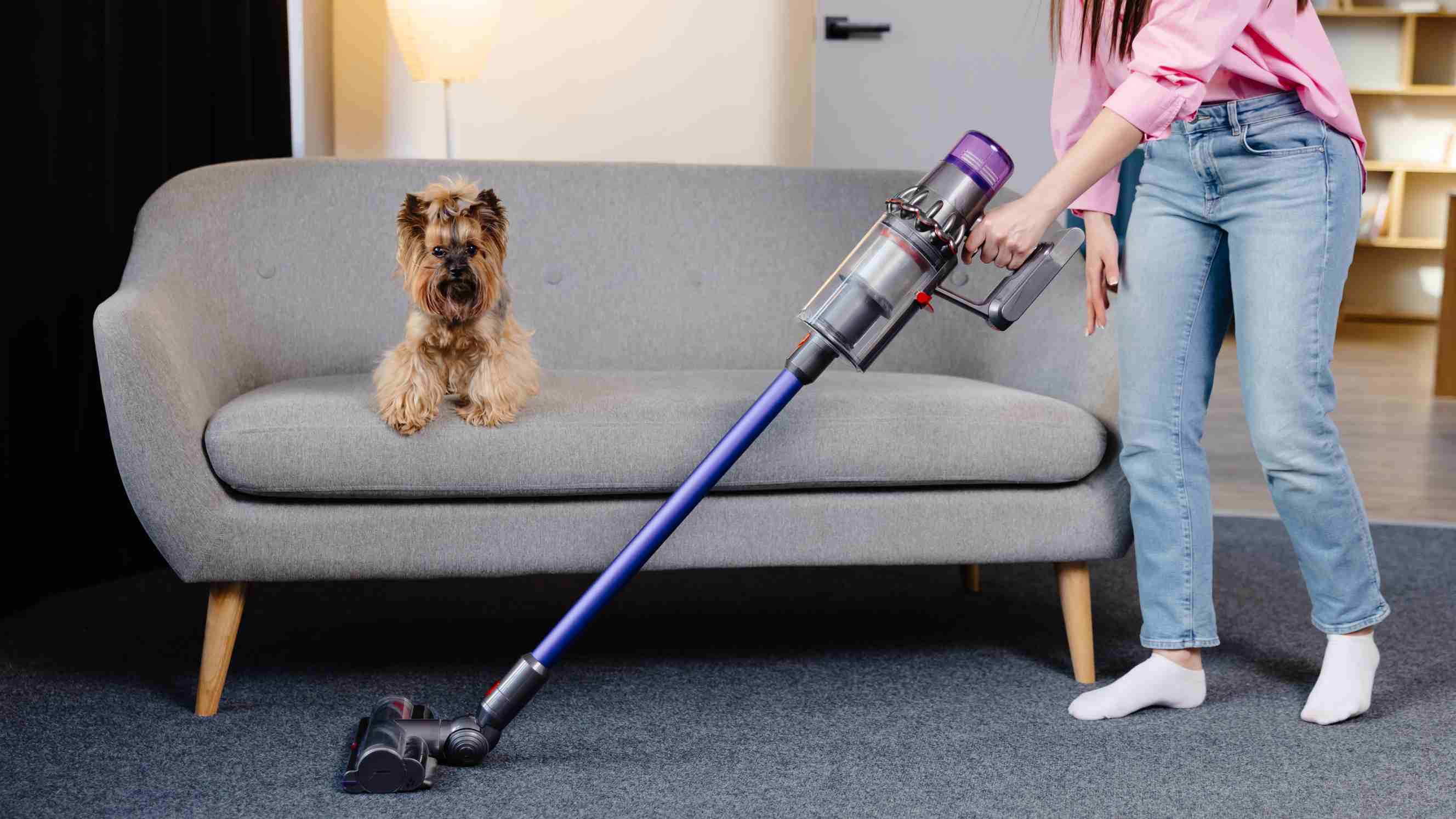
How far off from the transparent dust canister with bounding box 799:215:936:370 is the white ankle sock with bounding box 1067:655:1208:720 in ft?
2.20

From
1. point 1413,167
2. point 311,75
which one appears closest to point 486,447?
point 311,75

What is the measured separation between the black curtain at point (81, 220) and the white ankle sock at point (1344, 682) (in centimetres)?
216

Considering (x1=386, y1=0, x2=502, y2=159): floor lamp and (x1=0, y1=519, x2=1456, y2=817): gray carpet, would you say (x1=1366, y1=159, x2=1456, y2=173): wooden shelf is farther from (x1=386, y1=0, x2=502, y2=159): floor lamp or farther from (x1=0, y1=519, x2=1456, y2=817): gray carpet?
(x1=386, y1=0, x2=502, y2=159): floor lamp

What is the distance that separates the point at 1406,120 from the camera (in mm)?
7574

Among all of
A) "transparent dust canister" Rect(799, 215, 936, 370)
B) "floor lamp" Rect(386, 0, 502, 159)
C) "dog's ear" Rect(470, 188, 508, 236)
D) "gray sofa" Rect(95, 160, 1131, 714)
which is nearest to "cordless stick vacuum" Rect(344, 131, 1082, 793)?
"transparent dust canister" Rect(799, 215, 936, 370)

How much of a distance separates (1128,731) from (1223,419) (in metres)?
2.99

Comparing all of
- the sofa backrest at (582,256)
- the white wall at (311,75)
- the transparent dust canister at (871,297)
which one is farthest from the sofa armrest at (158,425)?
the white wall at (311,75)

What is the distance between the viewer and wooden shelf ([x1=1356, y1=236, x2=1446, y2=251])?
7.44 meters

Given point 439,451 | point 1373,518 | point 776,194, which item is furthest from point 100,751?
point 1373,518

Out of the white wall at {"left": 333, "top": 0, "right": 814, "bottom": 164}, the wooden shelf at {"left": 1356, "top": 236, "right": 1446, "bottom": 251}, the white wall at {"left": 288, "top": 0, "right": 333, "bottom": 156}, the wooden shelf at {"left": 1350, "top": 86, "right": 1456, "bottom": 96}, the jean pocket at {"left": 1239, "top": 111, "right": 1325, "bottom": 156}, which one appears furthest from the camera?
the wooden shelf at {"left": 1356, "top": 236, "right": 1446, "bottom": 251}

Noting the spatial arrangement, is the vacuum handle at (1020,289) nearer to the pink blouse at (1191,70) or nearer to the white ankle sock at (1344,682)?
the pink blouse at (1191,70)

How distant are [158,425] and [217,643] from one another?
31 cm

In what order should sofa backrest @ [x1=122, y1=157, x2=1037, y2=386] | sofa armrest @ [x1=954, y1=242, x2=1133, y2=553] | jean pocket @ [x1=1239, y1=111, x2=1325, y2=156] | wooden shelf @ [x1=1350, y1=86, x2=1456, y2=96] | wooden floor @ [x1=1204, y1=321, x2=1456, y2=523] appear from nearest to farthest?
jean pocket @ [x1=1239, y1=111, x2=1325, y2=156], sofa armrest @ [x1=954, y1=242, x2=1133, y2=553], sofa backrest @ [x1=122, y1=157, x2=1037, y2=386], wooden floor @ [x1=1204, y1=321, x2=1456, y2=523], wooden shelf @ [x1=1350, y1=86, x2=1456, y2=96]

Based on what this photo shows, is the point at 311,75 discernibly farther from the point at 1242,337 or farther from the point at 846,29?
the point at 1242,337
